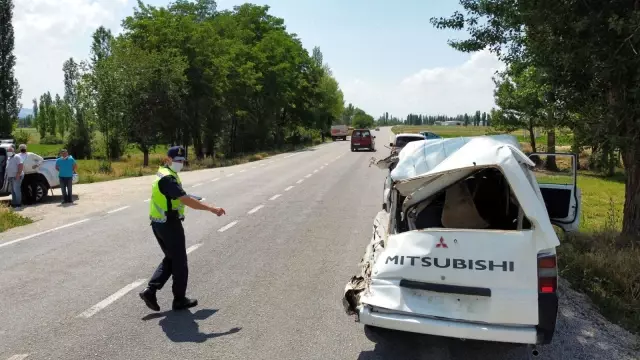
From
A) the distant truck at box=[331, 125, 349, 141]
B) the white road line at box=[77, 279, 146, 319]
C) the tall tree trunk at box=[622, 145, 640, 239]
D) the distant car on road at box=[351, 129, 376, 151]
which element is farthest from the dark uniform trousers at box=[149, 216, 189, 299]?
the distant truck at box=[331, 125, 349, 141]

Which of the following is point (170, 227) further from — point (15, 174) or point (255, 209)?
point (15, 174)

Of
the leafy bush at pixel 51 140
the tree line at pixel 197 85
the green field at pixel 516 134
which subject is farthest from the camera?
the leafy bush at pixel 51 140

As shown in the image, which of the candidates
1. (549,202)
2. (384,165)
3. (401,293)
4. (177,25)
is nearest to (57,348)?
(401,293)

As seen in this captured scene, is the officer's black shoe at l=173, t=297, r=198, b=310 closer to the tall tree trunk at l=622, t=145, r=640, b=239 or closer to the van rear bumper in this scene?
the van rear bumper

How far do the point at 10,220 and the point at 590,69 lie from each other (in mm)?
11947

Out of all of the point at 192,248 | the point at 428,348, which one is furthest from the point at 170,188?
the point at 192,248

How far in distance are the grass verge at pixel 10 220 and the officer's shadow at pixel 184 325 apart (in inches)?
294

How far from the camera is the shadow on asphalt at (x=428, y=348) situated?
4.69 m

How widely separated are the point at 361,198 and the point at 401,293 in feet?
36.7

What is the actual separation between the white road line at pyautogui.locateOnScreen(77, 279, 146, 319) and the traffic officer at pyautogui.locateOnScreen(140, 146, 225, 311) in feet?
1.74

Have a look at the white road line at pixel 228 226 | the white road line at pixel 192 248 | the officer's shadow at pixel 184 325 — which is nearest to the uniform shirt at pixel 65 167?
the white road line at pixel 228 226

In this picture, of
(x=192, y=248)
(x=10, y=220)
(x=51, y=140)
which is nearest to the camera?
(x=192, y=248)

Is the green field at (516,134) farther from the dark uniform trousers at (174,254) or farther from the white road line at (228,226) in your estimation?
the dark uniform trousers at (174,254)

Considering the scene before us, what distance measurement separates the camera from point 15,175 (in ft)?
47.6
